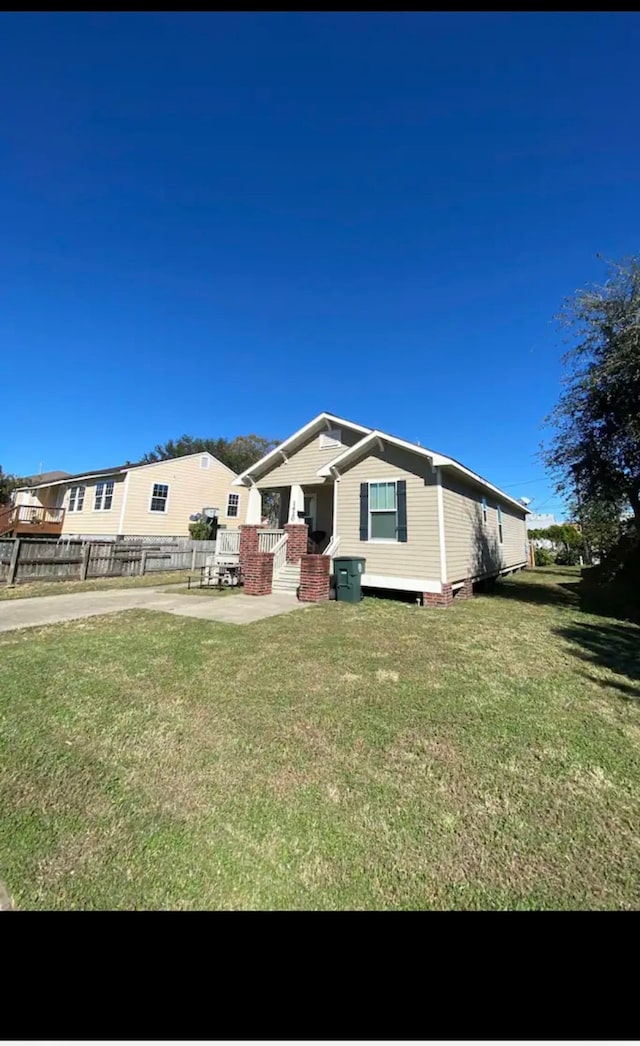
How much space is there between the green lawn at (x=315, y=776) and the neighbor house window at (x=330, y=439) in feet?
26.6

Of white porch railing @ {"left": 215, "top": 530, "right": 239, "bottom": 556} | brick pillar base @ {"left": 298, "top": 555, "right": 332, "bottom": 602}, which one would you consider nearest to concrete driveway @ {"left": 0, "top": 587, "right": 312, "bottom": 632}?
brick pillar base @ {"left": 298, "top": 555, "right": 332, "bottom": 602}

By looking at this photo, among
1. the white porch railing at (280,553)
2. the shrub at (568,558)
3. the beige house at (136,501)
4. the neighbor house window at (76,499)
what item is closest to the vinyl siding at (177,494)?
the beige house at (136,501)

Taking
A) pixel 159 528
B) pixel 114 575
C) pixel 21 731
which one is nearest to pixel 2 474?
pixel 159 528

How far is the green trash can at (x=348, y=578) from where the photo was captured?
9.39m

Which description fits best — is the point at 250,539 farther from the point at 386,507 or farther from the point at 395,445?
the point at 395,445

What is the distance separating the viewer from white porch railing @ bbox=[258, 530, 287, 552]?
468 inches

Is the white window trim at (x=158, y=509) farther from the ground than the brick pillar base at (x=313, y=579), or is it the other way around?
Answer: the white window trim at (x=158, y=509)

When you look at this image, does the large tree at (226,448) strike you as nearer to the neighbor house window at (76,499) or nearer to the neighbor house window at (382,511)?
the neighbor house window at (76,499)

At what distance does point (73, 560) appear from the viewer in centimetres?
1345

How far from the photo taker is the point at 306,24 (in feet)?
16.5

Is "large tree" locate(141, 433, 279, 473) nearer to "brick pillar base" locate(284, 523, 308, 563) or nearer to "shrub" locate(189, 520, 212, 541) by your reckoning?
"shrub" locate(189, 520, 212, 541)

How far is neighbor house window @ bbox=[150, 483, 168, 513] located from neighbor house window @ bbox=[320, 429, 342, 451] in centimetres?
1173

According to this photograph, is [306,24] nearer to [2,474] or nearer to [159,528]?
[159,528]

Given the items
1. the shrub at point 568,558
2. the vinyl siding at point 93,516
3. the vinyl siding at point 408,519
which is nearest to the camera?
the vinyl siding at point 408,519
